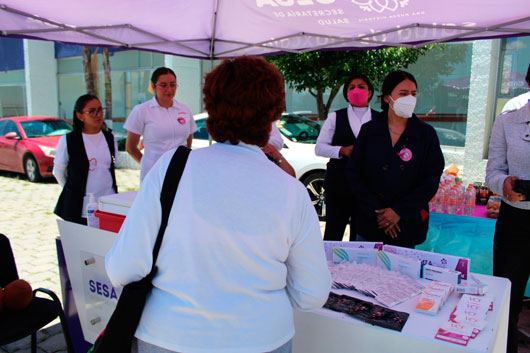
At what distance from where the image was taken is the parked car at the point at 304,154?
265 inches

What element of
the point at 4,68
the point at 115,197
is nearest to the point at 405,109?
the point at 115,197

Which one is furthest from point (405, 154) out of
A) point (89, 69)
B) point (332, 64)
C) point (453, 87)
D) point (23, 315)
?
point (89, 69)

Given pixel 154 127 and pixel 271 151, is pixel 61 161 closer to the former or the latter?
pixel 154 127

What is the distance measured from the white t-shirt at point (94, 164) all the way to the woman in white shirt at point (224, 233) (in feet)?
7.39

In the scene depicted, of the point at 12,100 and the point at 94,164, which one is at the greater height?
the point at 12,100

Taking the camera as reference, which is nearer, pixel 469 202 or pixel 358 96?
pixel 358 96

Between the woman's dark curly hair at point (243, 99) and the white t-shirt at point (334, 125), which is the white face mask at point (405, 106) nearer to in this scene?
the white t-shirt at point (334, 125)

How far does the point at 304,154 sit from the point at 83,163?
13.1 feet

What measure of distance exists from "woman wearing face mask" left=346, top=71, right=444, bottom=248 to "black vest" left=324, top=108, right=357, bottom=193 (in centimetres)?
62

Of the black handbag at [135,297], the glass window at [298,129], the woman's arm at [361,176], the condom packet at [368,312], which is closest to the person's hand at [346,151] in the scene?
the woman's arm at [361,176]

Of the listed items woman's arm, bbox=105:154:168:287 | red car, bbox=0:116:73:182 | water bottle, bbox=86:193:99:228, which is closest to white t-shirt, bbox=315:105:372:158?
water bottle, bbox=86:193:99:228

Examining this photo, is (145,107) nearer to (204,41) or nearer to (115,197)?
(204,41)

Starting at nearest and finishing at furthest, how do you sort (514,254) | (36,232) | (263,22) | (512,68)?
(514,254)
(263,22)
(36,232)
(512,68)

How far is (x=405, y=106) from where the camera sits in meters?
2.76
